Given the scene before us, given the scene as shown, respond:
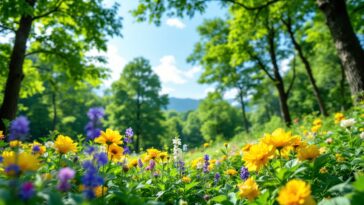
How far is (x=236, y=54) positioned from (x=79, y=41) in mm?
7932

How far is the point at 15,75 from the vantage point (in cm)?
895

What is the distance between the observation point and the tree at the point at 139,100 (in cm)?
3703

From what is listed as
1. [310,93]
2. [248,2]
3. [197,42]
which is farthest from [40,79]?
[310,93]

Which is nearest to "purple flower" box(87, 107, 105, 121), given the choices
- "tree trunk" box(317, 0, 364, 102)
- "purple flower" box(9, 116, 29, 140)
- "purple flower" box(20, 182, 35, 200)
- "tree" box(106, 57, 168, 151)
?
"purple flower" box(9, 116, 29, 140)

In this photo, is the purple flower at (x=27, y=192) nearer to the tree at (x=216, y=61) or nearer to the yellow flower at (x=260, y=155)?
the yellow flower at (x=260, y=155)

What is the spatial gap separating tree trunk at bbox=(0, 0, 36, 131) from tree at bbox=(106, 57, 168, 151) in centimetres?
2727

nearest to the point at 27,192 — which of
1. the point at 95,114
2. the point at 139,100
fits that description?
the point at 95,114

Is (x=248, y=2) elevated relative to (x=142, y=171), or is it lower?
elevated

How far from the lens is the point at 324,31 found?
640 inches

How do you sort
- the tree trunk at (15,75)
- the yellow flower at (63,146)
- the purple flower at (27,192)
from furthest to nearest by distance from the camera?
the tree trunk at (15,75) < the yellow flower at (63,146) < the purple flower at (27,192)

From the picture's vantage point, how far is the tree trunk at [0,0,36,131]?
341 inches

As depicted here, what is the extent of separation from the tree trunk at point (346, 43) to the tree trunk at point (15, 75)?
792 centimetres

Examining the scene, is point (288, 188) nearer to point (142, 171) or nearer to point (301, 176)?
point (301, 176)

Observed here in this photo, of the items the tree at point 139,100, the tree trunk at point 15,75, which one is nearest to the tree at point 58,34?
the tree trunk at point 15,75
